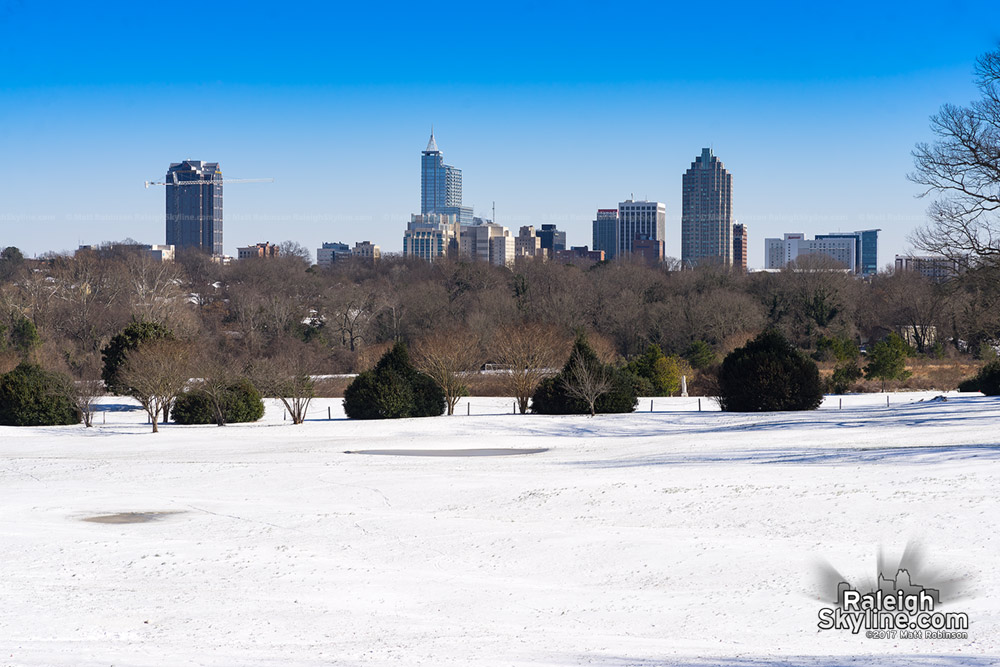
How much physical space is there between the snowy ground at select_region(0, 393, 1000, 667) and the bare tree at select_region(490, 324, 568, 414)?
13249 mm

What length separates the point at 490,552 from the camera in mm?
13953

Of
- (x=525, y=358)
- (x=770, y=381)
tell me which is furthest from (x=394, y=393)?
(x=770, y=381)

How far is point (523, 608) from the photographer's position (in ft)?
37.8

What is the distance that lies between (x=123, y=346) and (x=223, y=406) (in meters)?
8.88

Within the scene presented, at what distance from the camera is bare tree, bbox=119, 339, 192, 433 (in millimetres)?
33062

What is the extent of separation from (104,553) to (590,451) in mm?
14014

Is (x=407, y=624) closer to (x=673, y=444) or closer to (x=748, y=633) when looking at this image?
(x=748, y=633)

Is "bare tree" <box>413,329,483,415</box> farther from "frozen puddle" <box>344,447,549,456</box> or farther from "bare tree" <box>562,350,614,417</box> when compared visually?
"frozen puddle" <box>344,447,549,456</box>

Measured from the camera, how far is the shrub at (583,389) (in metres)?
33.9

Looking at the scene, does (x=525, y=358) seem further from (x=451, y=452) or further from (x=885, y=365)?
(x=885, y=365)

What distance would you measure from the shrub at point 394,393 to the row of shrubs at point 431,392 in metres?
0.04

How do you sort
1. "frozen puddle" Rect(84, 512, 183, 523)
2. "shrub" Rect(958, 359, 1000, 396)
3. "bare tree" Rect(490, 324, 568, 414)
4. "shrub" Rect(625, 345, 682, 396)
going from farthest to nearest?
1. "shrub" Rect(625, 345, 682, 396)
2. "shrub" Rect(958, 359, 1000, 396)
3. "bare tree" Rect(490, 324, 568, 414)
4. "frozen puddle" Rect(84, 512, 183, 523)

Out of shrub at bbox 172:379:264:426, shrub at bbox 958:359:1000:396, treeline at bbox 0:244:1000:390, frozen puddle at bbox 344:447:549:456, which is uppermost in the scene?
treeline at bbox 0:244:1000:390

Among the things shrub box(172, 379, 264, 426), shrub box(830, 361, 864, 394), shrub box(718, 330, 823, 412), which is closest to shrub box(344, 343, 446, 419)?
shrub box(172, 379, 264, 426)
